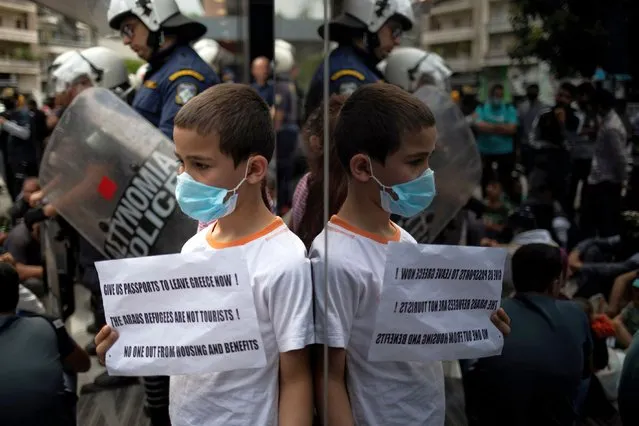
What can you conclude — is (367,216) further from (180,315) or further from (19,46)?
(19,46)

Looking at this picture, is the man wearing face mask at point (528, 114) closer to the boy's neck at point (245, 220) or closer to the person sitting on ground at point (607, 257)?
the person sitting on ground at point (607, 257)

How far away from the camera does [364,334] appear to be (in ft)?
4.87

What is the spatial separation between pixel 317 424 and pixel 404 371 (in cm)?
21

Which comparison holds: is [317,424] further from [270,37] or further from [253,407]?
[270,37]

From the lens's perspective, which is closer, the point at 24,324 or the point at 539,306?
the point at 539,306

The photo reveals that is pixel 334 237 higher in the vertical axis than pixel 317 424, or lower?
higher

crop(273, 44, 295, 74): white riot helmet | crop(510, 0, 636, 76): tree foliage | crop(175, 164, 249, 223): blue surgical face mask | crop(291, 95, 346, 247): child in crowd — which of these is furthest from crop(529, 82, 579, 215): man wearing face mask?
crop(175, 164, 249, 223): blue surgical face mask

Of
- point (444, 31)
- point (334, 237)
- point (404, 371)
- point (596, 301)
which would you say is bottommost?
point (596, 301)

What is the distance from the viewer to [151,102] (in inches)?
77.6

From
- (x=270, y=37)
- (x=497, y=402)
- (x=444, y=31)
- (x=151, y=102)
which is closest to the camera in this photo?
(x=497, y=402)

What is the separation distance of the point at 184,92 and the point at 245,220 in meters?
0.59

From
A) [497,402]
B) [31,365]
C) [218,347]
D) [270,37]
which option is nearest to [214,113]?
[218,347]

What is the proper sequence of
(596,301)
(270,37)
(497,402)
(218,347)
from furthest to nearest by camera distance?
(270,37)
(596,301)
(497,402)
(218,347)

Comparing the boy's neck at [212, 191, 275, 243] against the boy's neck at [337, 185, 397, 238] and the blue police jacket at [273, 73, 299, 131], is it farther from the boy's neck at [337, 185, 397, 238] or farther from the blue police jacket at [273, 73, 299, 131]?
the blue police jacket at [273, 73, 299, 131]
